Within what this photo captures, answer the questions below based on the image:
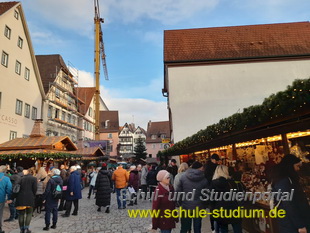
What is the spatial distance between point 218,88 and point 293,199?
2193 cm

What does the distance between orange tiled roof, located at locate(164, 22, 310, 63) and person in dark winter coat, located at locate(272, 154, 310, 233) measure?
72.0 feet

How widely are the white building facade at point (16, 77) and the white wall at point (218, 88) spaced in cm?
1303

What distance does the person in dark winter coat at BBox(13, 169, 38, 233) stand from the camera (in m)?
6.75

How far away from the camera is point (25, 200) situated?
677 centimetres

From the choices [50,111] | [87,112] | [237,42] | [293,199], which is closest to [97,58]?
[87,112]

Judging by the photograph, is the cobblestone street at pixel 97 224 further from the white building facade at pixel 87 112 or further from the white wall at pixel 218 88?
the white building facade at pixel 87 112

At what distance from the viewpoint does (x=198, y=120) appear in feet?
80.1

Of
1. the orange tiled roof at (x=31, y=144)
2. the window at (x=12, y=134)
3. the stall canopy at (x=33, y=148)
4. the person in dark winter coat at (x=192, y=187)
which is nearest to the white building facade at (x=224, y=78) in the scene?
the stall canopy at (x=33, y=148)

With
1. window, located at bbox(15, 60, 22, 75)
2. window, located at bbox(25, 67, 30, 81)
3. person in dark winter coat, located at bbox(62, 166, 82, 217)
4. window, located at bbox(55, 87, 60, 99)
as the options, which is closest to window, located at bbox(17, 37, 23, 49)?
window, located at bbox(15, 60, 22, 75)

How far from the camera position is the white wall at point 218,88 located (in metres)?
24.4

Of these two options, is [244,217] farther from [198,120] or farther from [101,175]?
[198,120]

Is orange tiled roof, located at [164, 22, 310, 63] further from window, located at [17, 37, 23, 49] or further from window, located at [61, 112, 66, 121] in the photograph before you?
window, located at [61, 112, 66, 121]

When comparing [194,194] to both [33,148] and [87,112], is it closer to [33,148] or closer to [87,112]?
[33,148]

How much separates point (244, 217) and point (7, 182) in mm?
6440
